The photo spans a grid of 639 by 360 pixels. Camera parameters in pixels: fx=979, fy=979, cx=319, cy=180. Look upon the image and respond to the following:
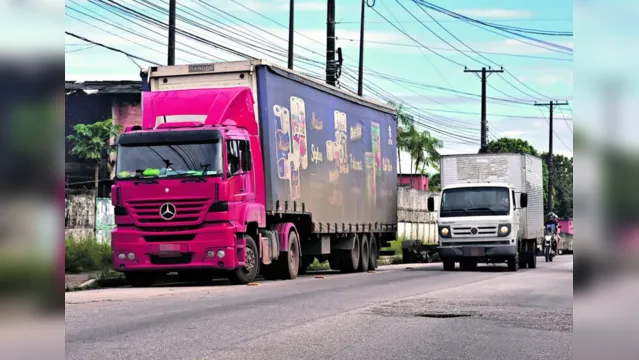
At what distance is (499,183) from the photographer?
28.3 m

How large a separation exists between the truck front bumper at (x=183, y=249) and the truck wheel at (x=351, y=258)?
8.26 metres

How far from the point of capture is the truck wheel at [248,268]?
67.4ft

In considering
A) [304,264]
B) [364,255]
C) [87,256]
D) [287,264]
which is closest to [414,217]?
[364,255]

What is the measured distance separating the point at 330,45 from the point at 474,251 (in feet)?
34.2

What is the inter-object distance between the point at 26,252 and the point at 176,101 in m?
18.9

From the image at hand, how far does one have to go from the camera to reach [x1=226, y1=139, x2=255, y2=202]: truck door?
1944cm

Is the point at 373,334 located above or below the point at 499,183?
below

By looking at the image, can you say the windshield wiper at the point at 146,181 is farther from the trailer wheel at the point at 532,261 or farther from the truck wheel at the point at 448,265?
the trailer wheel at the point at 532,261

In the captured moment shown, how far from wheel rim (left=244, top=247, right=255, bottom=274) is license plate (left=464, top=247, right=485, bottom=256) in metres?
8.57

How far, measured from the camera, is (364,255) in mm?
28938

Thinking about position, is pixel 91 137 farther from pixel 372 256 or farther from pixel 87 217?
pixel 372 256

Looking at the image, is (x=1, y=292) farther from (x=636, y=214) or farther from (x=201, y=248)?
(x=201, y=248)

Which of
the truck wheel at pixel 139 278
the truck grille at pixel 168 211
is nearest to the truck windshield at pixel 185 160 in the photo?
the truck grille at pixel 168 211

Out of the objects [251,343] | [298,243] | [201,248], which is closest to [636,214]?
[251,343]
